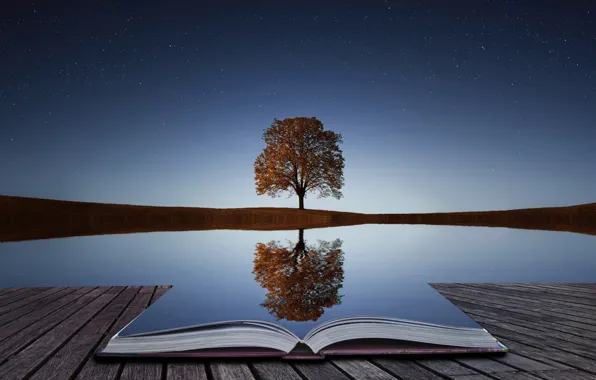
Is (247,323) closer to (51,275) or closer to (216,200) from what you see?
(51,275)

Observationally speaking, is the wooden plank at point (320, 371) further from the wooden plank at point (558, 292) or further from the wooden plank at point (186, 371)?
the wooden plank at point (558, 292)

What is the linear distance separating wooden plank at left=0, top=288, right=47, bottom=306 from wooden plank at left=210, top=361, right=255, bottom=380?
2.50 metres

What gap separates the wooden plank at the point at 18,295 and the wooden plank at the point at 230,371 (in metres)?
2.50

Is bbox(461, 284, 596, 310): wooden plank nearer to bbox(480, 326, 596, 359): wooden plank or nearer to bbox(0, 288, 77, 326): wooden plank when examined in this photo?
bbox(480, 326, 596, 359): wooden plank

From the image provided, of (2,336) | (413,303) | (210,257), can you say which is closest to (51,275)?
(210,257)

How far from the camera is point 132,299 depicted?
3520 millimetres

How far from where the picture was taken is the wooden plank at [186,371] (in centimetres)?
163

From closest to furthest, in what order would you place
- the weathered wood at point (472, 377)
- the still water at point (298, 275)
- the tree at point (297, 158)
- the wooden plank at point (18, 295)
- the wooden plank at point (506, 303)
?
the weathered wood at point (472, 377)
the still water at point (298, 275)
the wooden plank at point (506, 303)
the wooden plank at point (18, 295)
the tree at point (297, 158)

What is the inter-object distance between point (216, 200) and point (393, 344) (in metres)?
8.97

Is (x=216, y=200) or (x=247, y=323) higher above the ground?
(x=216, y=200)

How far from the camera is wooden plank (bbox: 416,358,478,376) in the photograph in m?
1.68

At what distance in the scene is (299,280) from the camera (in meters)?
4.18

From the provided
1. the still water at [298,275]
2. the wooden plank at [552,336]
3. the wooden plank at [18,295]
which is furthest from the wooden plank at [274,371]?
the wooden plank at [18,295]

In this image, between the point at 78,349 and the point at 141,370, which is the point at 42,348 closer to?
the point at 78,349
